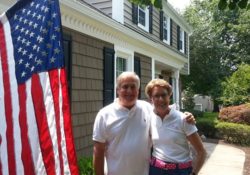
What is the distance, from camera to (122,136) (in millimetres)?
3074

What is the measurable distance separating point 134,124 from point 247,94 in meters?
18.8

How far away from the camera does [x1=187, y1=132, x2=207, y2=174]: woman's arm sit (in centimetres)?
318

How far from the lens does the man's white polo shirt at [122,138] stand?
307cm

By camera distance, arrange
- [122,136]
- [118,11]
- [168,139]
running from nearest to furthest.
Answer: [122,136] → [168,139] → [118,11]

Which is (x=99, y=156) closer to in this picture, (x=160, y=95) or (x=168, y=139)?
(x=168, y=139)

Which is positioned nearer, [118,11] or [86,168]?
[86,168]

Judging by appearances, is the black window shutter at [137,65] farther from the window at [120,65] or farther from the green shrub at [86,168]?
the green shrub at [86,168]

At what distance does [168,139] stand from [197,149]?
0.86 feet

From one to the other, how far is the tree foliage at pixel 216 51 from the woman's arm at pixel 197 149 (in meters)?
21.7

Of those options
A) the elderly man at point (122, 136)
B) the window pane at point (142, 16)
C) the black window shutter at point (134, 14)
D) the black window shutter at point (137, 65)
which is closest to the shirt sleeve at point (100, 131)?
the elderly man at point (122, 136)

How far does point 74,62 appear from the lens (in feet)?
26.2

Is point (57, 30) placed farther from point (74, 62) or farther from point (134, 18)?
point (134, 18)

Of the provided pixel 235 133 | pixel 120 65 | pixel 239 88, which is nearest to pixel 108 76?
pixel 120 65

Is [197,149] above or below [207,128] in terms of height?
above
